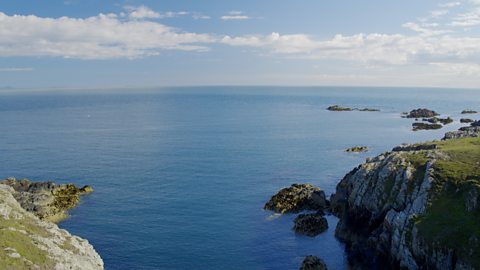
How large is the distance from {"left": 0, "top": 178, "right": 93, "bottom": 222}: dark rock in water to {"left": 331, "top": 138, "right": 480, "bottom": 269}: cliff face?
1793 inches

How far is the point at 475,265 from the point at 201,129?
5291 inches

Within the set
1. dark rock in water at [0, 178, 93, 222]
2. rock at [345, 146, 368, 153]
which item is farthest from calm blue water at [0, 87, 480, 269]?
rock at [345, 146, 368, 153]

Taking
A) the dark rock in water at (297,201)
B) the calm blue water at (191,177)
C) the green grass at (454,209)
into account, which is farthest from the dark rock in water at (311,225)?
the green grass at (454,209)

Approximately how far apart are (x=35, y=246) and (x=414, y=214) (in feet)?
127

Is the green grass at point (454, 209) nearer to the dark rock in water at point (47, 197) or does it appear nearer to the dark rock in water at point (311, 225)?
the dark rock in water at point (311, 225)

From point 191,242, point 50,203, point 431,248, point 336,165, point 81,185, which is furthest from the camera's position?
point 336,165

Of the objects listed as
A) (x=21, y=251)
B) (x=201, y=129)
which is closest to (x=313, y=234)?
(x=21, y=251)

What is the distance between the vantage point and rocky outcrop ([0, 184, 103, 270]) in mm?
35000

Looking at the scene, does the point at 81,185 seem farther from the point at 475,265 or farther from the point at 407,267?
Answer: the point at 475,265

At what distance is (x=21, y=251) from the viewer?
35.9 metres

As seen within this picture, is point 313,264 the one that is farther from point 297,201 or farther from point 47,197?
point 47,197

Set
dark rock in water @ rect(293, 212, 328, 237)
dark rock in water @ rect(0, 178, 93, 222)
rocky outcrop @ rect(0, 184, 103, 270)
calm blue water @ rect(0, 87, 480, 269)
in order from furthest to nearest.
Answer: dark rock in water @ rect(0, 178, 93, 222)
dark rock in water @ rect(293, 212, 328, 237)
calm blue water @ rect(0, 87, 480, 269)
rocky outcrop @ rect(0, 184, 103, 270)

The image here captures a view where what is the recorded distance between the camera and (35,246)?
125 ft

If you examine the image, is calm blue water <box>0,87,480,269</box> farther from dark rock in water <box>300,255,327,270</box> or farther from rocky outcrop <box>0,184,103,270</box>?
rocky outcrop <box>0,184,103,270</box>
